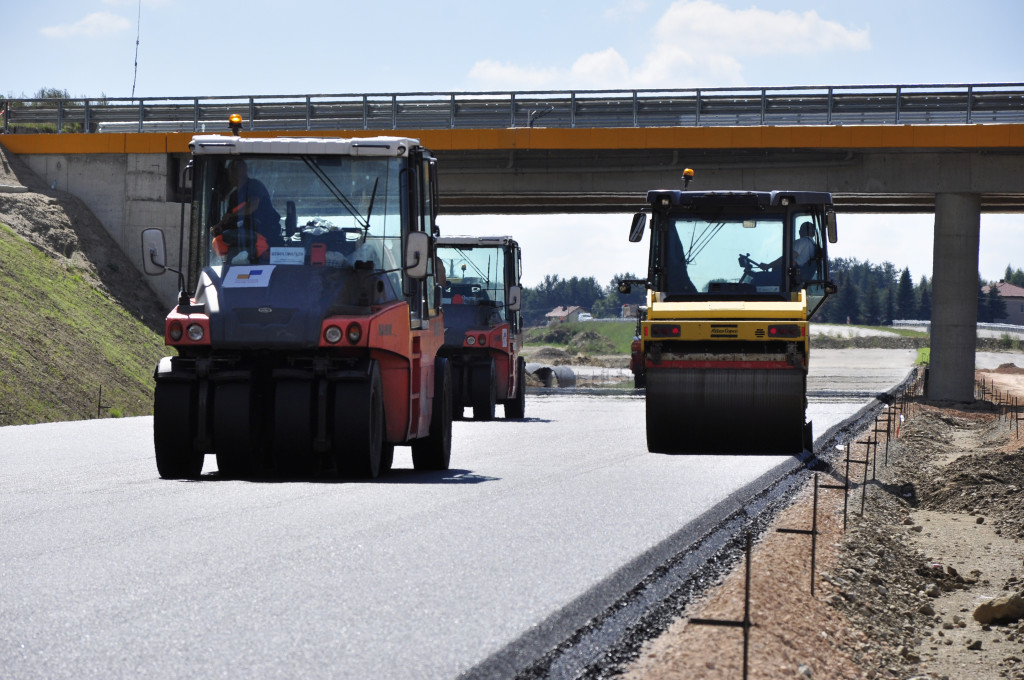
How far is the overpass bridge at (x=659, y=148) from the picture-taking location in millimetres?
32938

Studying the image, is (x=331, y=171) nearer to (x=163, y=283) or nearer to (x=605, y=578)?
(x=605, y=578)

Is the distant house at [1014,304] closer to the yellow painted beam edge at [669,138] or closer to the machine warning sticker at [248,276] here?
the yellow painted beam edge at [669,138]

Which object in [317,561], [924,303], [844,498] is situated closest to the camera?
[317,561]

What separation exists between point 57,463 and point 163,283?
21.5 metres

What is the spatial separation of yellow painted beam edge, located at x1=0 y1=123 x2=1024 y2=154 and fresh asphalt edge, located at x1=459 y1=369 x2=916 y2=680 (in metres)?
22.5

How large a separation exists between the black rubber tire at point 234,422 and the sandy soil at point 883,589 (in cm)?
428

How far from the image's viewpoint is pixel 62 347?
24.7 metres

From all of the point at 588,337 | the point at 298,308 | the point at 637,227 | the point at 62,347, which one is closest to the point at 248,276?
the point at 298,308

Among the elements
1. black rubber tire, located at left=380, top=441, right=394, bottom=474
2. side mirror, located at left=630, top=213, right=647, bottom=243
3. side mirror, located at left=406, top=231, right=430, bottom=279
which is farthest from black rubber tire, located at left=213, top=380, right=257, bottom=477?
side mirror, located at left=630, top=213, right=647, bottom=243

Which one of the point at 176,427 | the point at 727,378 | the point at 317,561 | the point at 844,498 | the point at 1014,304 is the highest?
the point at 1014,304

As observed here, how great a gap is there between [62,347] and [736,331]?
15.1 meters

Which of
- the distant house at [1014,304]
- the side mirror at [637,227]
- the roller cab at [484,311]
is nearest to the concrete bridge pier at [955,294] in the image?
the roller cab at [484,311]

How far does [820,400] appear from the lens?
31.3 meters

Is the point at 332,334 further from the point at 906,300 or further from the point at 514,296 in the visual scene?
the point at 906,300
